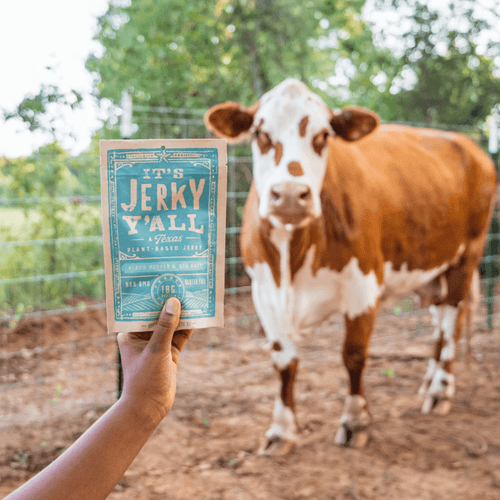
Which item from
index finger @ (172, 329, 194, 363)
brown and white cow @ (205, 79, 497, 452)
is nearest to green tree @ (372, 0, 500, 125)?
brown and white cow @ (205, 79, 497, 452)

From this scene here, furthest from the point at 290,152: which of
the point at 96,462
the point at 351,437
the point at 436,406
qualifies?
the point at 436,406

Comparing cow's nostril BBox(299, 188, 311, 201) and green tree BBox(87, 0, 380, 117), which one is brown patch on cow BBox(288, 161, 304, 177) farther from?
green tree BBox(87, 0, 380, 117)

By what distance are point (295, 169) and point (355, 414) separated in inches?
51.6

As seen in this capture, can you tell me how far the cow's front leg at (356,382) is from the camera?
2.51 metres

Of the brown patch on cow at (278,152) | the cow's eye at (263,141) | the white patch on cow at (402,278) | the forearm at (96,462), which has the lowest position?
the white patch on cow at (402,278)

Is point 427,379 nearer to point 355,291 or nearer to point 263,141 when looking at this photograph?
point 355,291

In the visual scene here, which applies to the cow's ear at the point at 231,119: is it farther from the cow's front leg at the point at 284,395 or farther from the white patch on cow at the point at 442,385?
the white patch on cow at the point at 442,385

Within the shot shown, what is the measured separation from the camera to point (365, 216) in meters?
2.54

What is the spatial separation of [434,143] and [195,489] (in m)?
2.60

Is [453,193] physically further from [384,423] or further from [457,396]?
[384,423]

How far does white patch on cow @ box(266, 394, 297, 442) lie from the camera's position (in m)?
2.53

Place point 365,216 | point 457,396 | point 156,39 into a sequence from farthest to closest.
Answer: point 156,39
point 457,396
point 365,216

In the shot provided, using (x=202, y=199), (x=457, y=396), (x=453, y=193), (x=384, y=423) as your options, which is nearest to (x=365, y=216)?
(x=453, y=193)

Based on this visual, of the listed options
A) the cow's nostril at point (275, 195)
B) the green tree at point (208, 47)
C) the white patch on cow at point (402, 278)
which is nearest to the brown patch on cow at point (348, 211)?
the white patch on cow at point (402, 278)
